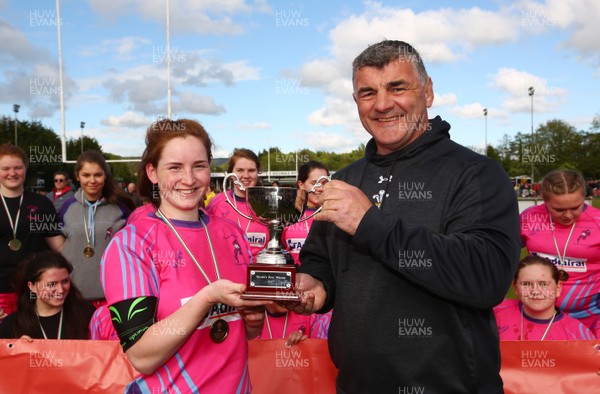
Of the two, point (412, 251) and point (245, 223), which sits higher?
point (412, 251)

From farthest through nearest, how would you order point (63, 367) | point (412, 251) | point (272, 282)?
point (63, 367) → point (272, 282) → point (412, 251)

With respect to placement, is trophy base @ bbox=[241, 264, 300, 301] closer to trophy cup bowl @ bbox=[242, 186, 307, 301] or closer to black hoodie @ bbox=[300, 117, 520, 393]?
trophy cup bowl @ bbox=[242, 186, 307, 301]

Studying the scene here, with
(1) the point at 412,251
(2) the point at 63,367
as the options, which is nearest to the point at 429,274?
(1) the point at 412,251

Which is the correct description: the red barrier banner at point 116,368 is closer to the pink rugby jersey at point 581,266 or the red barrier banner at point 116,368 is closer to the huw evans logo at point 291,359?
the huw evans logo at point 291,359

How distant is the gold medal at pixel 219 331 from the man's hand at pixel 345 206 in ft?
2.48

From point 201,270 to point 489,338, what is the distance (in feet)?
4.06

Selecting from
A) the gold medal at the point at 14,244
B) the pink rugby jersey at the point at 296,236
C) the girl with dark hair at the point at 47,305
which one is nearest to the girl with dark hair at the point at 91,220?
the gold medal at the point at 14,244

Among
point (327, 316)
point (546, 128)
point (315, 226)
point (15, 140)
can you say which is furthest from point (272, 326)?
point (546, 128)

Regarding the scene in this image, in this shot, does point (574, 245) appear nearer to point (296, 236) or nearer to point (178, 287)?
point (296, 236)

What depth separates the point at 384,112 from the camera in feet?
7.22

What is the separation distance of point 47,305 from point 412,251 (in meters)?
3.76

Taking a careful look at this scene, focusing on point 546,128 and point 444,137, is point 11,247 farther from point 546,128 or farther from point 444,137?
point 546,128

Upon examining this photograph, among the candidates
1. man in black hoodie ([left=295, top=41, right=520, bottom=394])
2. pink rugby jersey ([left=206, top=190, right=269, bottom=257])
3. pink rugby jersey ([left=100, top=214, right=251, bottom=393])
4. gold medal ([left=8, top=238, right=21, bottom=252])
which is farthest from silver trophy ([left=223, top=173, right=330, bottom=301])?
gold medal ([left=8, top=238, right=21, bottom=252])

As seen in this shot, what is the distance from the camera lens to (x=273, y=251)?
233cm
